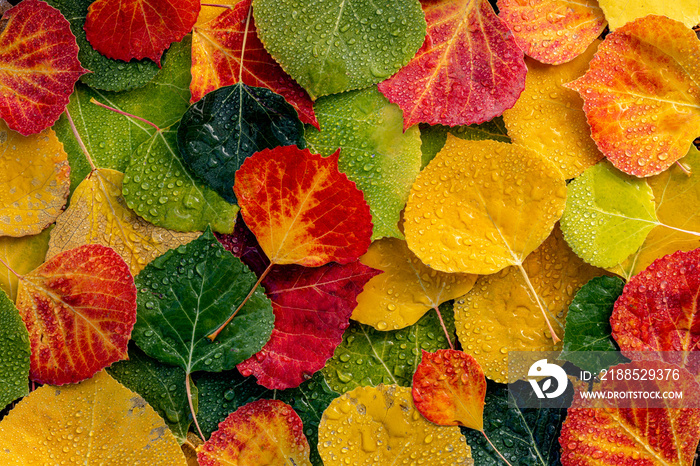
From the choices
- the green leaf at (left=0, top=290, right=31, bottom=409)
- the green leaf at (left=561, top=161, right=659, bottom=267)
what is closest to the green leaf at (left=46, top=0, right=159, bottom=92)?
the green leaf at (left=0, top=290, right=31, bottom=409)

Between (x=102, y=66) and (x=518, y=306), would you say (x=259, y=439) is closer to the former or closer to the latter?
(x=518, y=306)

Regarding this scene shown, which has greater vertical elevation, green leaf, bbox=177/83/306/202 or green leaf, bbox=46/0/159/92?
green leaf, bbox=46/0/159/92

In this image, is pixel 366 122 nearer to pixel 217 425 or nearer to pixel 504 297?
pixel 504 297

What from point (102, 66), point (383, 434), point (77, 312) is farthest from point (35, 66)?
point (383, 434)

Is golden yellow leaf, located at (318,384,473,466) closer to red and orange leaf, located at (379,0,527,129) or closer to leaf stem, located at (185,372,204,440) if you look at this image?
leaf stem, located at (185,372,204,440)

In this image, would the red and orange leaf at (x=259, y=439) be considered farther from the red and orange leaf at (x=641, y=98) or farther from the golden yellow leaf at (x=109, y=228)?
the red and orange leaf at (x=641, y=98)
